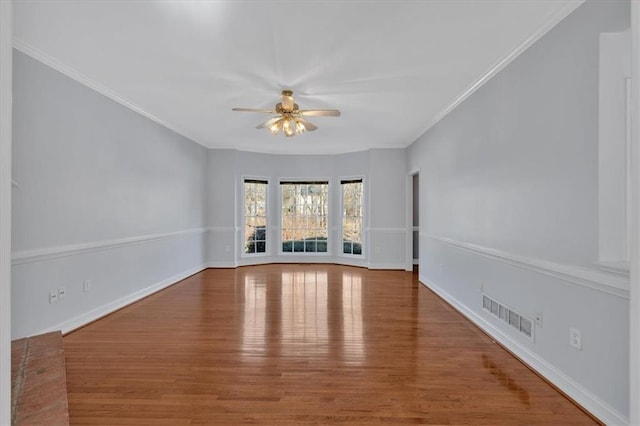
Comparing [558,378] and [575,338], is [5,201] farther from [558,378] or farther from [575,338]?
[558,378]

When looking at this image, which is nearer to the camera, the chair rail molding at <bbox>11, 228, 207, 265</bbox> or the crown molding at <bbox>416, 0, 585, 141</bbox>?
the crown molding at <bbox>416, 0, 585, 141</bbox>

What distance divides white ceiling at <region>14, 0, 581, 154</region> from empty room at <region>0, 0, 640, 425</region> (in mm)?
22

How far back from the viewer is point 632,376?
102 cm

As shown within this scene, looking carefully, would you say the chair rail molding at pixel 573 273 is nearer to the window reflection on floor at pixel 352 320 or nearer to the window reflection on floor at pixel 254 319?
the window reflection on floor at pixel 352 320

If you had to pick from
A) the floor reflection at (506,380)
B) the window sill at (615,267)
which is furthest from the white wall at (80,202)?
the window sill at (615,267)

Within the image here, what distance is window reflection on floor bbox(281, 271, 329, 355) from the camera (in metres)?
3.05

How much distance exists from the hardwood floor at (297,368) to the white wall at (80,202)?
44 cm

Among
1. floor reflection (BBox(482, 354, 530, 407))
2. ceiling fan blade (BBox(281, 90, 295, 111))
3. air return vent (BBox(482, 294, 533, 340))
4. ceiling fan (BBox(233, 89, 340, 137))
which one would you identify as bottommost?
floor reflection (BBox(482, 354, 530, 407))

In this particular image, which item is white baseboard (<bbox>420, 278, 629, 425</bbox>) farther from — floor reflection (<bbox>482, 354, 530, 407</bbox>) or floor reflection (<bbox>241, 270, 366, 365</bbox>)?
floor reflection (<bbox>241, 270, 366, 365</bbox>)

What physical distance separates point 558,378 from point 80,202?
4.56 metres

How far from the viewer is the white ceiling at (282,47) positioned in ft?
7.71

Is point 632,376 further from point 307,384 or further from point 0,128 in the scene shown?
point 307,384

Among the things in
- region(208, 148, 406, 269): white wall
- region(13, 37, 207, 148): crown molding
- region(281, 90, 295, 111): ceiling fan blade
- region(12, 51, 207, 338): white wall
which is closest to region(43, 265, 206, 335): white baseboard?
region(12, 51, 207, 338): white wall

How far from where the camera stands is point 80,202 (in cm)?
354
